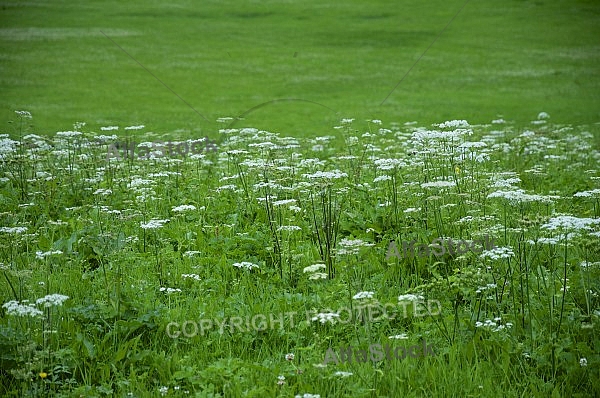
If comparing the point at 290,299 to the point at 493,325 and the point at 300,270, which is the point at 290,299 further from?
the point at 493,325

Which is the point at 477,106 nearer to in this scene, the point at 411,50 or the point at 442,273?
the point at 411,50

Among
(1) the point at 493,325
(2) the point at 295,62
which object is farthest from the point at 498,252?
(2) the point at 295,62

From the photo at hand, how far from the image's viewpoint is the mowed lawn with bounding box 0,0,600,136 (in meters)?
24.6

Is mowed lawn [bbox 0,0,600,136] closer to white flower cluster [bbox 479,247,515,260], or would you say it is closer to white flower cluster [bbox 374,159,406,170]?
white flower cluster [bbox 374,159,406,170]

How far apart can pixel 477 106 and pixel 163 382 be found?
891 inches

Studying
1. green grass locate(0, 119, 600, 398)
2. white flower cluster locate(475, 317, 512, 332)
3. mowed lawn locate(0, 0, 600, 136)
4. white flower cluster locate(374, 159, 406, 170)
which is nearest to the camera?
green grass locate(0, 119, 600, 398)

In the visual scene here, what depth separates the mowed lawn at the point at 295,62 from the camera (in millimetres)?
24641

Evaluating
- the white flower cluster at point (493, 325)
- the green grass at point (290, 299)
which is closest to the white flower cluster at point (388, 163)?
the green grass at point (290, 299)

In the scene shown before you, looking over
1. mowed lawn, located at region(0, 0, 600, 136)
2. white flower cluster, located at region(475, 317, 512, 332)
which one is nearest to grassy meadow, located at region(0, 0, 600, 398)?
white flower cluster, located at region(475, 317, 512, 332)

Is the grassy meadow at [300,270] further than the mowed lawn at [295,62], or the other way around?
the mowed lawn at [295,62]

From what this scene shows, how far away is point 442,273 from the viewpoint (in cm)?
725

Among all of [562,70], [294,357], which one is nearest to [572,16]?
[562,70]

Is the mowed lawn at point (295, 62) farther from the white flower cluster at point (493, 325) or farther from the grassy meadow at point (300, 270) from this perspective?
the white flower cluster at point (493, 325)

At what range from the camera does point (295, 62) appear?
113 ft
